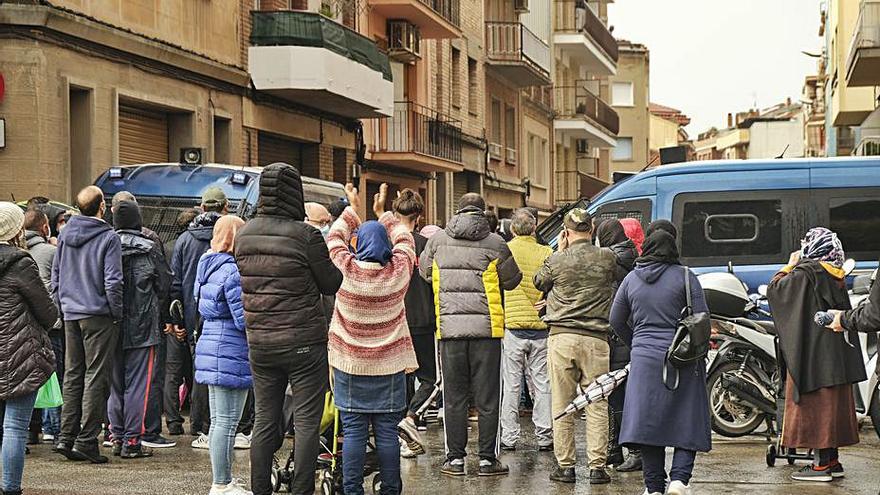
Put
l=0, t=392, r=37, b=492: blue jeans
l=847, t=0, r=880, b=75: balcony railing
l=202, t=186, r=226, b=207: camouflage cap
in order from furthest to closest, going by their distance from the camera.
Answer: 1. l=847, t=0, r=880, b=75: balcony railing
2. l=202, t=186, r=226, b=207: camouflage cap
3. l=0, t=392, r=37, b=492: blue jeans

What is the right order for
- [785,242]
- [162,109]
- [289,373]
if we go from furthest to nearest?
[162,109], [785,242], [289,373]

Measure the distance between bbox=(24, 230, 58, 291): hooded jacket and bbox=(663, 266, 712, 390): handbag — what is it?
17.5ft

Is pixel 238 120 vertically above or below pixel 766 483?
above

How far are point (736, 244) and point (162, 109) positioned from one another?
338 inches

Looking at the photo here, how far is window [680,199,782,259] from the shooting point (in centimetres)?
1521

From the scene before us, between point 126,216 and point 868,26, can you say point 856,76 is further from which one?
point 126,216

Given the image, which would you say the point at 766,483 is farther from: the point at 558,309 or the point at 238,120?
the point at 238,120

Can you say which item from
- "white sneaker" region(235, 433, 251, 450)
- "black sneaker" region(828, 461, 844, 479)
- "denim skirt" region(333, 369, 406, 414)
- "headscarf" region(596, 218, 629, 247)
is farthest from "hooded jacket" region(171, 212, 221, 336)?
"black sneaker" region(828, 461, 844, 479)

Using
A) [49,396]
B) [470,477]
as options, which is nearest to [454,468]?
[470,477]

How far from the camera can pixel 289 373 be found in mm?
8477

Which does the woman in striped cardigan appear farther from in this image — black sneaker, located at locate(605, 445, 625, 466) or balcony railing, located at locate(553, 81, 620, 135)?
balcony railing, located at locate(553, 81, 620, 135)

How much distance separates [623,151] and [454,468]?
58610 millimetres

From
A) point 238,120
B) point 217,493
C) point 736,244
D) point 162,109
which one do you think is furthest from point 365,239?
point 238,120

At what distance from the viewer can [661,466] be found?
8938 mm
